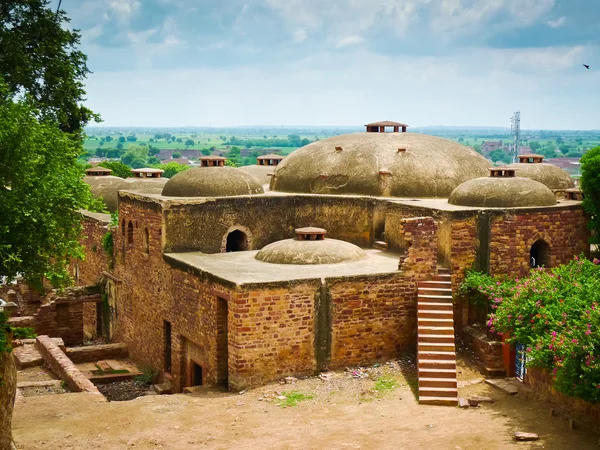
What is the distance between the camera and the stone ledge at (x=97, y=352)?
19.0m

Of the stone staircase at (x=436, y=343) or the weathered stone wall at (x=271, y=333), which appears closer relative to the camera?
the stone staircase at (x=436, y=343)

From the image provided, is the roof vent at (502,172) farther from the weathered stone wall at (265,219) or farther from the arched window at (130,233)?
the arched window at (130,233)

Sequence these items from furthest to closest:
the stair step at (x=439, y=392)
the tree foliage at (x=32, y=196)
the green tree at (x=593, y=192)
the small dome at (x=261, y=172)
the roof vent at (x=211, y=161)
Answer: the small dome at (x=261, y=172) < the roof vent at (x=211, y=161) < the green tree at (x=593, y=192) < the stair step at (x=439, y=392) < the tree foliage at (x=32, y=196)

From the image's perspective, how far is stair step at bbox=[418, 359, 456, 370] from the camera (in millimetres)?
14438

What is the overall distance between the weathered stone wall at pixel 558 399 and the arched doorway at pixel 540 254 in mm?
4114

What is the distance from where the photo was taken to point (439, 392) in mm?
13805

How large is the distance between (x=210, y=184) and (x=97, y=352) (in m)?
4.96

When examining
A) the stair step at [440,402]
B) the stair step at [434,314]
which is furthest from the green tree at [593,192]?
the stair step at [440,402]

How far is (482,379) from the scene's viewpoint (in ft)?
49.0

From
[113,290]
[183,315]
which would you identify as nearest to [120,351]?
[113,290]

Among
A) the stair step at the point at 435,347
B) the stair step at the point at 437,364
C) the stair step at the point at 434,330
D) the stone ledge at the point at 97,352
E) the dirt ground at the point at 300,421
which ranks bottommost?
the stone ledge at the point at 97,352

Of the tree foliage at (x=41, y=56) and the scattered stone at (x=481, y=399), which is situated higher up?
the tree foliage at (x=41, y=56)

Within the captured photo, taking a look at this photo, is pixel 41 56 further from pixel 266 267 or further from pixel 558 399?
pixel 558 399

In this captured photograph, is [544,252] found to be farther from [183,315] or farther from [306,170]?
[183,315]
